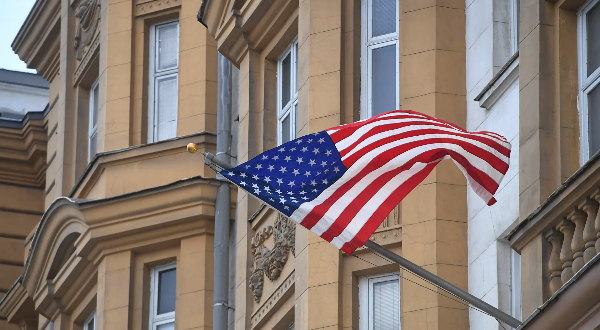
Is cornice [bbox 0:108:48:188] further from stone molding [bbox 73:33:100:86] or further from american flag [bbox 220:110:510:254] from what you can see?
american flag [bbox 220:110:510:254]

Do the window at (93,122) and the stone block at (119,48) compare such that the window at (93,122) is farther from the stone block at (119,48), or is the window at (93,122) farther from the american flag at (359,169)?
the american flag at (359,169)

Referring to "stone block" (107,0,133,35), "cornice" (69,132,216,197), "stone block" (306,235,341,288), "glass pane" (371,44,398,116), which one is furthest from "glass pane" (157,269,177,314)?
"glass pane" (371,44,398,116)

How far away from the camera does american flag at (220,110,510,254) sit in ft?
48.0

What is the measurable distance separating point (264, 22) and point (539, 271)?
832 cm

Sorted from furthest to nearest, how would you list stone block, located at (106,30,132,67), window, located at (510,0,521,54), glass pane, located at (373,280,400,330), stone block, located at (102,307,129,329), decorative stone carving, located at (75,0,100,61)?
1. decorative stone carving, located at (75,0,100,61)
2. stone block, located at (106,30,132,67)
3. stone block, located at (102,307,129,329)
4. glass pane, located at (373,280,400,330)
5. window, located at (510,0,521,54)

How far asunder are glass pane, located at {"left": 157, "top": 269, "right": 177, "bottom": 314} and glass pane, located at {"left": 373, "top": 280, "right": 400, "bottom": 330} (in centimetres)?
603

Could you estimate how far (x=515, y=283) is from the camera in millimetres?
16719

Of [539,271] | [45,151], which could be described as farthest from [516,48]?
[45,151]

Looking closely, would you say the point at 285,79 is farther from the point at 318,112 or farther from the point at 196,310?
the point at 196,310

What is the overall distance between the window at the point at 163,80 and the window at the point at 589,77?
10.3 m

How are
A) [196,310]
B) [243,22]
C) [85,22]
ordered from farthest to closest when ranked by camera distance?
1. [85,22]
2. [196,310]
3. [243,22]

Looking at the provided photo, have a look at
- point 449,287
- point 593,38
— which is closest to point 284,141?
point 593,38

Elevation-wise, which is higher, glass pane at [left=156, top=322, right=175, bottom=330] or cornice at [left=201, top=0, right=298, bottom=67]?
cornice at [left=201, top=0, right=298, bottom=67]

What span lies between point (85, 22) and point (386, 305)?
426 inches
